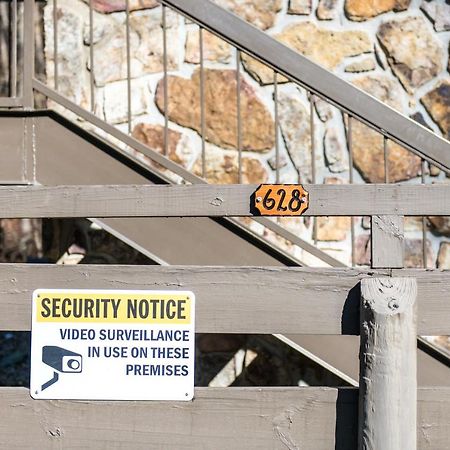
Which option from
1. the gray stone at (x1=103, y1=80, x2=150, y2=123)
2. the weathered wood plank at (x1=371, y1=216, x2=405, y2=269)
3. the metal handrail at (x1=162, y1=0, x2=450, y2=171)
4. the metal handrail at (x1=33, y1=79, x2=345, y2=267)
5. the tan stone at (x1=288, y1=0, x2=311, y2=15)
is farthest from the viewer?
the tan stone at (x1=288, y1=0, x2=311, y2=15)

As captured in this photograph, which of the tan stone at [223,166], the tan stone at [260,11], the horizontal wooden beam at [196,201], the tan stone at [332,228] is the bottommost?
the tan stone at [332,228]

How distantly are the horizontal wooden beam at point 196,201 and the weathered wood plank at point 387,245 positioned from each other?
0.05 meters

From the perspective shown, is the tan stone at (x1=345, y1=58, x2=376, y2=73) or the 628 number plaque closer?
the 628 number plaque

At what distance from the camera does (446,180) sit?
5219mm

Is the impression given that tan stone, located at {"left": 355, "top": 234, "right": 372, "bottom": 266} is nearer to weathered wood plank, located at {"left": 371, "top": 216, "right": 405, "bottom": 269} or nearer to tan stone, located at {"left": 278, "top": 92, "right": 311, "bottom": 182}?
tan stone, located at {"left": 278, "top": 92, "right": 311, "bottom": 182}

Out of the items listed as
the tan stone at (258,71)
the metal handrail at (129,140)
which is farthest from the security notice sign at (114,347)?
the tan stone at (258,71)

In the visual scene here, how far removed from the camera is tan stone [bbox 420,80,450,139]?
5.30 meters

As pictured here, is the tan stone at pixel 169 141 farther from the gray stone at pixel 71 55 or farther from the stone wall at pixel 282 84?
the gray stone at pixel 71 55

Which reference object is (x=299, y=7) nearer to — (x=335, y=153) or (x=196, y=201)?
(x=335, y=153)

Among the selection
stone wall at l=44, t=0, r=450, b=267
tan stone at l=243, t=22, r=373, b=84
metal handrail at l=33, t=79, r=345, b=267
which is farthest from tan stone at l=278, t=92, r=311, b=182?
metal handrail at l=33, t=79, r=345, b=267

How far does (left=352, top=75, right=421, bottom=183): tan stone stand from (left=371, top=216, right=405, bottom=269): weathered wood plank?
258 cm

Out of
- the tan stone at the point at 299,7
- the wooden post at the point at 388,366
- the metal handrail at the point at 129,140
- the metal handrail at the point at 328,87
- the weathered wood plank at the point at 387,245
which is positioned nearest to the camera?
the wooden post at the point at 388,366

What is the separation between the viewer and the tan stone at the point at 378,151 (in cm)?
523

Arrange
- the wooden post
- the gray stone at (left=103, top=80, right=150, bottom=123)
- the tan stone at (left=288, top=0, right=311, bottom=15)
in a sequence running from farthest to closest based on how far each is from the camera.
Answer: the tan stone at (left=288, top=0, right=311, bottom=15), the gray stone at (left=103, top=80, right=150, bottom=123), the wooden post
